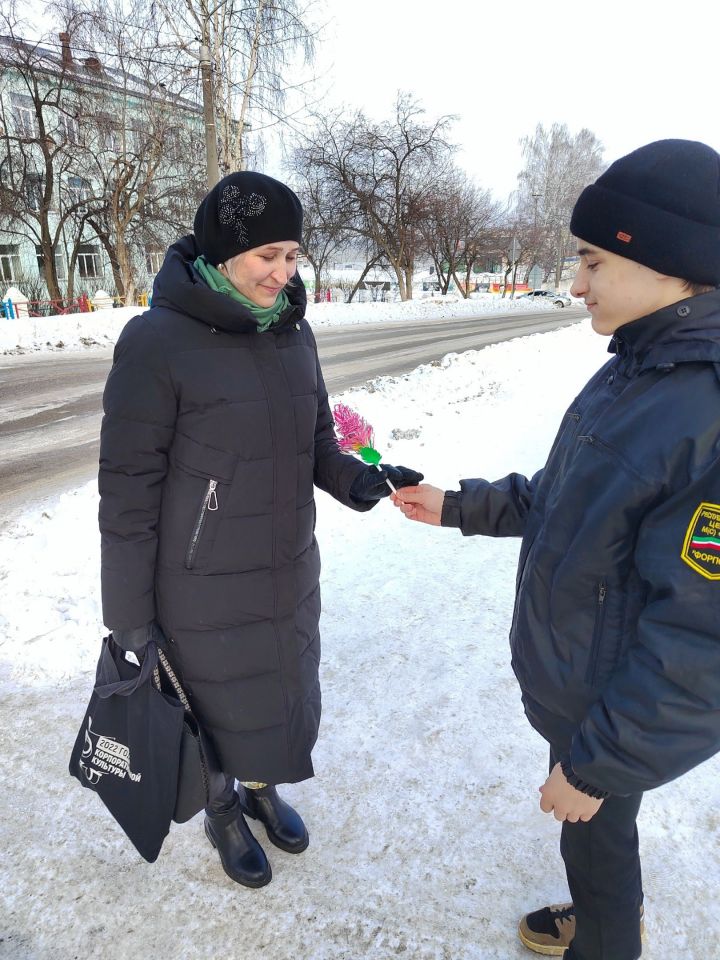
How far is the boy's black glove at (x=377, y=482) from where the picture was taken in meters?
2.02

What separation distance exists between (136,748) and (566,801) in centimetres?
114

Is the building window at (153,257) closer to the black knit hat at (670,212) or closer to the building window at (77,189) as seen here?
the building window at (77,189)

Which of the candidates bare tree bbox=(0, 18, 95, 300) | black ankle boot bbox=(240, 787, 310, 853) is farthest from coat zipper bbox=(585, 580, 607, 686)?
bare tree bbox=(0, 18, 95, 300)

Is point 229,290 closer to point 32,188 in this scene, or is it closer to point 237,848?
point 237,848

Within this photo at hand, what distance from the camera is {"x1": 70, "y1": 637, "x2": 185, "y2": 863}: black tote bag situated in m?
1.70

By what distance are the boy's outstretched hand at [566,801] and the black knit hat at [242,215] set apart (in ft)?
4.85

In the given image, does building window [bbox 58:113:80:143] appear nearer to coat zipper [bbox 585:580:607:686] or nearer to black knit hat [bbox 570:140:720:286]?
black knit hat [bbox 570:140:720:286]

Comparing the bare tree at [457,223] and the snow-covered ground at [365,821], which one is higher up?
the bare tree at [457,223]

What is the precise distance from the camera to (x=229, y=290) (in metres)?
1.71

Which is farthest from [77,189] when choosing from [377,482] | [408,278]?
[377,482]

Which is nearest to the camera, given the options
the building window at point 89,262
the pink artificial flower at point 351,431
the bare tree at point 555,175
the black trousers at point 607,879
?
the black trousers at point 607,879

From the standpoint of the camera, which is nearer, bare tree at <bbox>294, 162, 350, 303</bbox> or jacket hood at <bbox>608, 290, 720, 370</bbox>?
jacket hood at <bbox>608, 290, 720, 370</bbox>

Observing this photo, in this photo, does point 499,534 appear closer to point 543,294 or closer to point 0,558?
point 0,558

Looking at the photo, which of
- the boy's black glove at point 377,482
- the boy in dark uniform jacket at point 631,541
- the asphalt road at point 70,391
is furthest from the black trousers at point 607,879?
the asphalt road at point 70,391
